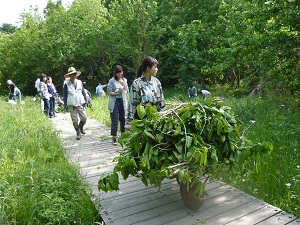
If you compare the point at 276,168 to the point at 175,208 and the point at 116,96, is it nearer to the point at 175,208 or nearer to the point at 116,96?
the point at 175,208

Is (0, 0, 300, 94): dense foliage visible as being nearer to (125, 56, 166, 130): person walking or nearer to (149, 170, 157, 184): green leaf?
(125, 56, 166, 130): person walking

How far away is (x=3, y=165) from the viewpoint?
172 inches

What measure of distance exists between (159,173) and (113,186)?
0.54 metres

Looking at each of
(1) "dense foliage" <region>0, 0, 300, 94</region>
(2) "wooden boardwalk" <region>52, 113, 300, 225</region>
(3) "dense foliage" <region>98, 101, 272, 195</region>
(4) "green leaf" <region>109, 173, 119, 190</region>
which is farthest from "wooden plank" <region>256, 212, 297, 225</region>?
(1) "dense foliage" <region>0, 0, 300, 94</region>

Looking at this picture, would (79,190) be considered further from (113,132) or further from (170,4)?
(170,4)

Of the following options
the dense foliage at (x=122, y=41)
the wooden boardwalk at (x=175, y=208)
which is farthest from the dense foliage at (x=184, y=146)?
the dense foliage at (x=122, y=41)

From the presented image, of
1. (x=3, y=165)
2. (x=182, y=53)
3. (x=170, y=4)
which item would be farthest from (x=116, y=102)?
(x=170, y=4)

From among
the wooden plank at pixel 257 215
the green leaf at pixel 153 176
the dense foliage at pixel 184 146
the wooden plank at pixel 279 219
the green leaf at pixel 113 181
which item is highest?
the dense foliage at pixel 184 146

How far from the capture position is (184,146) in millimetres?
2729

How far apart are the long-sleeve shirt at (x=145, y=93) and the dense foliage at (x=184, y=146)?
0.95 meters

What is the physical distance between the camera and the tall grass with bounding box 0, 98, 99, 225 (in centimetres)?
304

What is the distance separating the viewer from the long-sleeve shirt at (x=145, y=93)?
153 inches

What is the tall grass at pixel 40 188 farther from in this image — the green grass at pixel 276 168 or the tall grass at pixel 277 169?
the tall grass at pixel 277 169

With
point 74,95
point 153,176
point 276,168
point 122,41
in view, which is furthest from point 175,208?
point 122,41
